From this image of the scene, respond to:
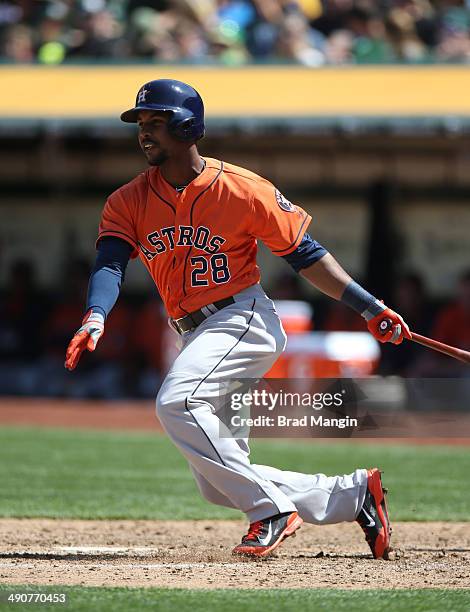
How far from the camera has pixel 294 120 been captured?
12109 mm

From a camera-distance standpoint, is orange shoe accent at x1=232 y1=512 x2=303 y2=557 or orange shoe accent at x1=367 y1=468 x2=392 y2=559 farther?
orange shoe accent at x1=367 y1=468 x2=392 y2=559

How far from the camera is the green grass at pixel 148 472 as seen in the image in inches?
255

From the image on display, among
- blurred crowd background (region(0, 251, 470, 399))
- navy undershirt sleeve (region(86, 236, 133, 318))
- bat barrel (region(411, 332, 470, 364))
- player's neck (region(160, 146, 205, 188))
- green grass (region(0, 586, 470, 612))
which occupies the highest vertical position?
player's neck (region(160, 146, 205, 188))

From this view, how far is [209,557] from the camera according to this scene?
4785mm

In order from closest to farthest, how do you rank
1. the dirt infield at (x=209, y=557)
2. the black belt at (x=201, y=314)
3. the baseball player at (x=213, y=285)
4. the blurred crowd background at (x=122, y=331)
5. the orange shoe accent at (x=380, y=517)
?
the dirt infield at (x=209, y=557), the baseball player at (x=213, y=285), the black belt at (x=201, y=314), the orange shoe accent at (x=380, y=517), the blurred crowd background at (x=122, y=331)

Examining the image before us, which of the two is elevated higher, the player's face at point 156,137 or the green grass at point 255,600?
the player's face at point 156,137

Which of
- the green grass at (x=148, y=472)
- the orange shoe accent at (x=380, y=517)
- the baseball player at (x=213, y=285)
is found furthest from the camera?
the green grass at (x=148, y=472)

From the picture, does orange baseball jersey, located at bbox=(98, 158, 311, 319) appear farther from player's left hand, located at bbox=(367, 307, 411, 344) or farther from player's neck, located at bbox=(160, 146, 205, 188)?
player's left hand, located at bbox=(367, 307, 411, 344)

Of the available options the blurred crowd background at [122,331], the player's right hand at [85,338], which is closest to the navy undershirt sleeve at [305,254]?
the player's right hand at [85,338]

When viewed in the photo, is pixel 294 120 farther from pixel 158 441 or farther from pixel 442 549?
pixel 442 549

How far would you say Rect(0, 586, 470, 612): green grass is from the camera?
3637 mm

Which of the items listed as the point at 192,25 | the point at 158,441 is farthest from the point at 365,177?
the point at 158,441

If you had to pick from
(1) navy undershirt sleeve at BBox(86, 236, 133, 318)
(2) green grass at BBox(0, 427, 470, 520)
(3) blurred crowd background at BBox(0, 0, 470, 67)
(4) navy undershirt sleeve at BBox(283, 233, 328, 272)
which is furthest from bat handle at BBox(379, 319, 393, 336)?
(3) blurred crowd background at BBox(0, 0, 470, 67)

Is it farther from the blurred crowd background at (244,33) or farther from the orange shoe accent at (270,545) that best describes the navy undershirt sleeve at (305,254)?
the blurred crowd background at (244,33)
